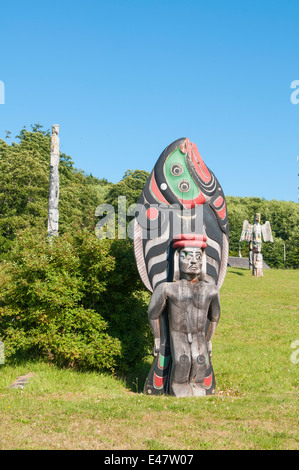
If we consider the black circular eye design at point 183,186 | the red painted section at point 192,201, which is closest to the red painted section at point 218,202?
the red painted section at point 192,201

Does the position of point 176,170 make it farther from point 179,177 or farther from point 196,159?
point 196,159

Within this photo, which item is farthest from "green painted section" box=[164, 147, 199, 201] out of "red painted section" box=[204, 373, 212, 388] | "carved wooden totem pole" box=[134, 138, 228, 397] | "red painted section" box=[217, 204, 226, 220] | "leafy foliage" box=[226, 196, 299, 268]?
"leafy foliage" box=[226, 196, 299, 268]

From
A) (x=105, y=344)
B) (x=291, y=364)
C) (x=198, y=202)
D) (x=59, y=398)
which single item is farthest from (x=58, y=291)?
(x=291, y=364)

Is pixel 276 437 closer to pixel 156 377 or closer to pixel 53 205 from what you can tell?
pixel 156 377

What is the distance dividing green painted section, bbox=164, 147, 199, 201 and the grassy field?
12.1ft

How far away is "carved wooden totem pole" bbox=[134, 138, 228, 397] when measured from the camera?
8.17 m

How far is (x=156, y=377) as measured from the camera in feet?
27.0

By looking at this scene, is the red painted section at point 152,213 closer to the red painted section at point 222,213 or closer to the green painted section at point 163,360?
the red painted section at point 222,213

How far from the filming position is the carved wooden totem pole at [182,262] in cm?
817

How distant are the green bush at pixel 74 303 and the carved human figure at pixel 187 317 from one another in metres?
1.80

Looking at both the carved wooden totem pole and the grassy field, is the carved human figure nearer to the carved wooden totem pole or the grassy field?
the carved wooden totem pole

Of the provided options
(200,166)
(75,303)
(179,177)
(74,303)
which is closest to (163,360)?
(74,303)

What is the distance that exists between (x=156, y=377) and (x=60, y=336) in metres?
2.40

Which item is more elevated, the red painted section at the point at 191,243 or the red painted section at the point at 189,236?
the red painted section at the point at 189,236
